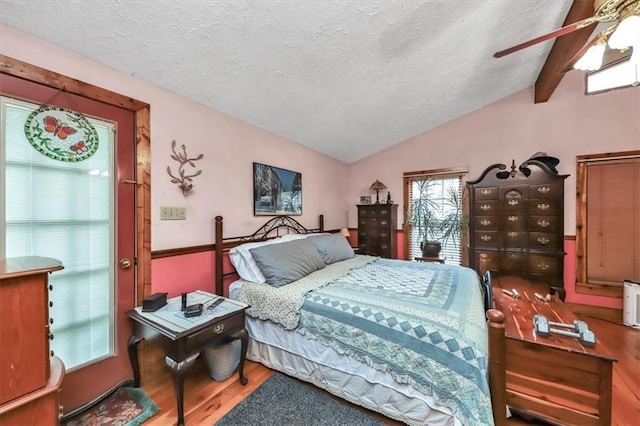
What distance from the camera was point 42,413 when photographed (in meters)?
0.95

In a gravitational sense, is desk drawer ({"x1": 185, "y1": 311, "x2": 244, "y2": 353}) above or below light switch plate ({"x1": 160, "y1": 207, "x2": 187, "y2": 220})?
below

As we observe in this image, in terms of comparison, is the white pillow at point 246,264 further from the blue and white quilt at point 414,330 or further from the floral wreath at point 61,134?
the floral wreath at point 61,134

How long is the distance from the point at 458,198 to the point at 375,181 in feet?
4.32

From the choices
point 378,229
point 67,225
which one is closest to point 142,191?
point 67,225

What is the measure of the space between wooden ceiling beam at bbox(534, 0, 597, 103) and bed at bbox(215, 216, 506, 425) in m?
2.13

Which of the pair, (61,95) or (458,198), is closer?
(61,95)

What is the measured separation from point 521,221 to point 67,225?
433 centimetres

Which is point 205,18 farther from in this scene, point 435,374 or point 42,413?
point 435,374

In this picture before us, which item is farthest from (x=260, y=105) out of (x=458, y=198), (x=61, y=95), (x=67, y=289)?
(x=458, y=198)

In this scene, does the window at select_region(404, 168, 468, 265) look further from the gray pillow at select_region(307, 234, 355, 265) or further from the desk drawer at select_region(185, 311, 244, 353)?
the desk drawer at select_region(185, 311, 244, 353)

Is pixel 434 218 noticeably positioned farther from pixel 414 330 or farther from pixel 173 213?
pixel 173 213

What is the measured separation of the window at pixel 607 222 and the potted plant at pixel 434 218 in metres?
1.34

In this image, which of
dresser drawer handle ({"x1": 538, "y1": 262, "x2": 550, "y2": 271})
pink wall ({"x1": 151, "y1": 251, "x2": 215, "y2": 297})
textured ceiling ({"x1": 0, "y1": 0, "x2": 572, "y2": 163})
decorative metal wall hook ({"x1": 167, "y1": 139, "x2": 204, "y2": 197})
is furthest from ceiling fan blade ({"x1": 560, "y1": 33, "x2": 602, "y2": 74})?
pink wall ({"x1": 151, "y1": 251, "x2": 215, "y2": 297})

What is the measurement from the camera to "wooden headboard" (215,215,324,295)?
7.66ft
